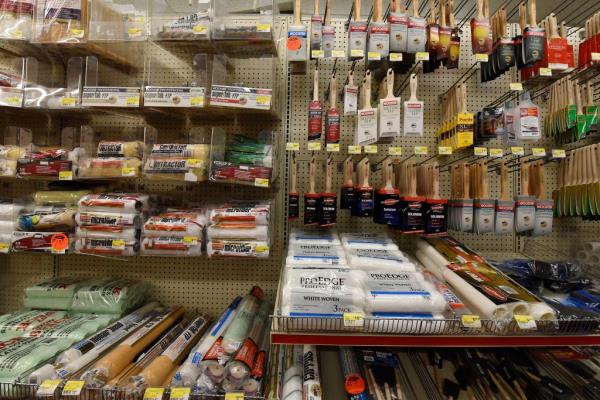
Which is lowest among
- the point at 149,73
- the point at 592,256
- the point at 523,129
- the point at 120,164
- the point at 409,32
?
the point at 592,256

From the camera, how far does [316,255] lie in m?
1.56

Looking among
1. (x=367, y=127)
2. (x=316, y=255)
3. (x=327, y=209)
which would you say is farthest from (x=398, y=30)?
(x=316, y=255)

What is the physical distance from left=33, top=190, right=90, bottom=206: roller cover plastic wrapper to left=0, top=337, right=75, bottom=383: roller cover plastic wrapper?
2.16 feet

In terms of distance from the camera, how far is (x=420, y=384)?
1497mm

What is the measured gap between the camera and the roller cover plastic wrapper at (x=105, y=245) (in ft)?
5.61

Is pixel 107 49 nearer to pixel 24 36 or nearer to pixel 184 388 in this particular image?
pixel 24 36

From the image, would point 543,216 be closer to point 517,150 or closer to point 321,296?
point 517,150

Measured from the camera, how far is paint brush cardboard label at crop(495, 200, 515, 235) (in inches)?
68.3

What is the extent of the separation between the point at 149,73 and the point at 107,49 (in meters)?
0.23

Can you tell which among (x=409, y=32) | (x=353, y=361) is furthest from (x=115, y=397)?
(x=409, y=32)

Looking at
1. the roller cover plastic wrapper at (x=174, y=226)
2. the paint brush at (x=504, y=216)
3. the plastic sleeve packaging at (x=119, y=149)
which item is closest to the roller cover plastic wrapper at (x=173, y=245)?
the roller cover plastic wrapper at (x=174, y=226)

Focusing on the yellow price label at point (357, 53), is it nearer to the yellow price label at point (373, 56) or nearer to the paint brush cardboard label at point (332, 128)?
the yellow price label at point (373, 56)

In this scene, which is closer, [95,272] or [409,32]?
[409,32]

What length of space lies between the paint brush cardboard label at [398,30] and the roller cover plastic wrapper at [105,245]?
1593 mm
